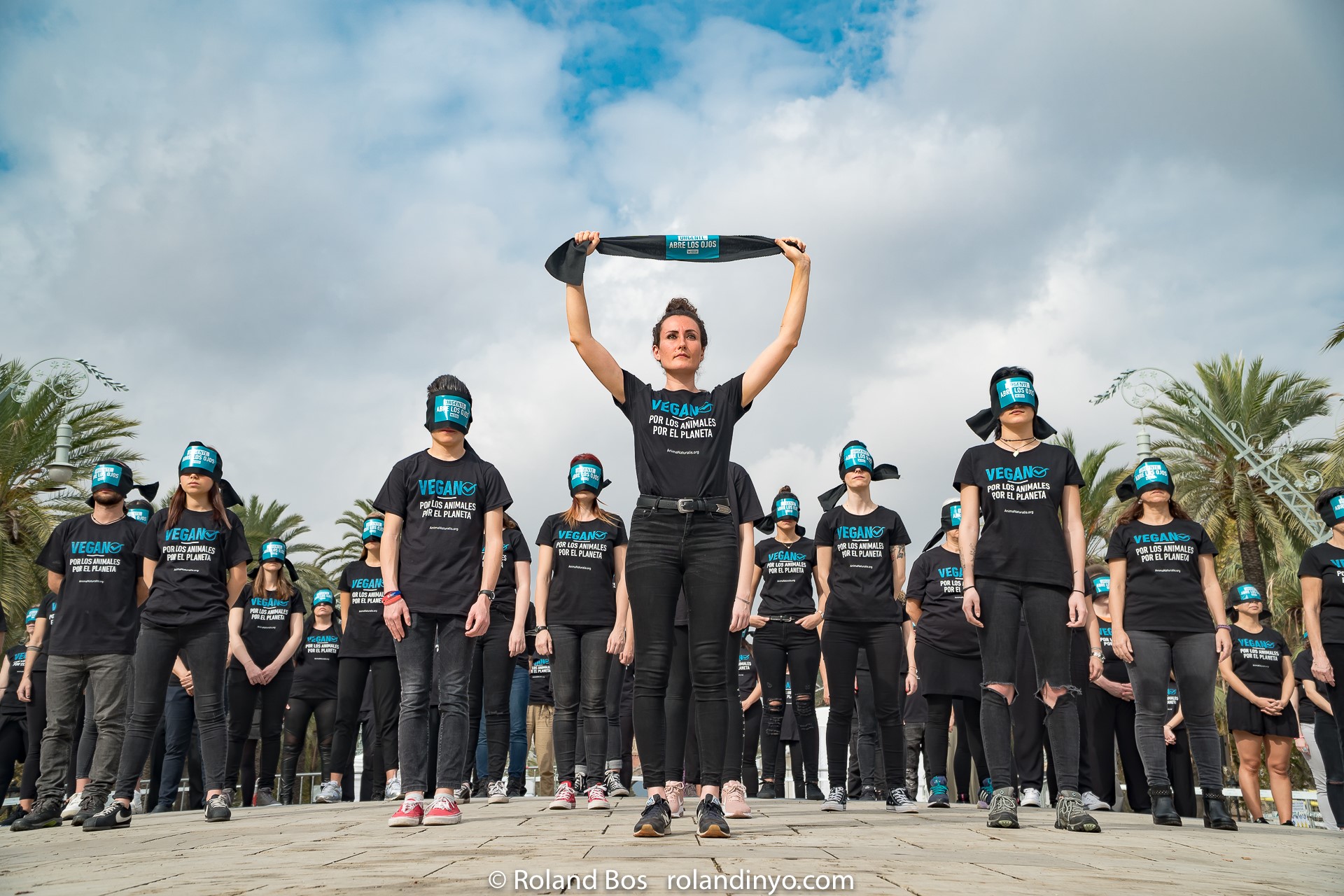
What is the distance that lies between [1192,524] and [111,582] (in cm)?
833

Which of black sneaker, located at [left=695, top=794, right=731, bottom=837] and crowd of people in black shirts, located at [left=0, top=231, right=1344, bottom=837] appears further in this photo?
crowd of people in black shirts, located at [left=0, top=231, right=1344, bottom=837]

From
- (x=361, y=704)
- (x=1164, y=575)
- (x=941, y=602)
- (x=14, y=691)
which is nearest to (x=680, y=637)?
(x=941, y=602)

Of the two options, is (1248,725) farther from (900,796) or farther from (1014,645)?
(1014,645)

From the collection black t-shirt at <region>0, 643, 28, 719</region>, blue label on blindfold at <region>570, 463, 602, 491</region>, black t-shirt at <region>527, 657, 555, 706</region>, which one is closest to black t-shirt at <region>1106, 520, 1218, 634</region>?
blue label on blindfold at <region>570, 463, 602, 491</region>

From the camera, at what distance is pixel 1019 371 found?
656 cm

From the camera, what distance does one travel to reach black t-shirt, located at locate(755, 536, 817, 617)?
9.18m

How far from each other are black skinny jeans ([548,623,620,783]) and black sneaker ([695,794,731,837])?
3.05 metres

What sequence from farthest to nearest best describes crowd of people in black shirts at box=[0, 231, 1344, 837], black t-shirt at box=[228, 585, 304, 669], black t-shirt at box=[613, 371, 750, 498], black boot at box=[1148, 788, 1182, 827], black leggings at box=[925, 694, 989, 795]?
1. black t-shirt at box=[228, 585, 304, 669]
2. black leggings at box=[925, 694, 989, 795]
3. black boot at box=[1148, 788, 1182, 827]
4. crowd of people in black shirts at box=[0, 231, 1344, 837]
5. black t-shirt at box=[613, 371, 750, 498]

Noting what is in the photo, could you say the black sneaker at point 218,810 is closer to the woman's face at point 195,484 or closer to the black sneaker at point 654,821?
the woman's face at point 195,484

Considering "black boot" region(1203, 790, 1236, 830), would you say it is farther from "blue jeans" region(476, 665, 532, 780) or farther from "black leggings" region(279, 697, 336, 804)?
"black leggings" region(279, 697, 336, 804)

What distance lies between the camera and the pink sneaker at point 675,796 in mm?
5534

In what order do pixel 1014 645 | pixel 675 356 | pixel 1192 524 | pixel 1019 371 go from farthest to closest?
pixel 1192 524
pixel 1019 371
pixel 1014 645
pixel 675 356

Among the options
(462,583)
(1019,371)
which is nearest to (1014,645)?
(1019,371)

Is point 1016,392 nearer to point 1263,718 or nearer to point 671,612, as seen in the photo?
point 671,612
